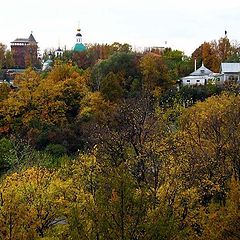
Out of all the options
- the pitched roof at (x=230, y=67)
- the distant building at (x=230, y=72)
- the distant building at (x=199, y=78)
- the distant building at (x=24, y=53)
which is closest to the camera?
the distant building at (x=199, y=78)

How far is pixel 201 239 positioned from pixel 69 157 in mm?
15946

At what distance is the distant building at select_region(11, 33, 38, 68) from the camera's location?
69125 mm

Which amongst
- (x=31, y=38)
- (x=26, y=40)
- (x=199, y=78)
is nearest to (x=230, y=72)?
(x=199, y=78)

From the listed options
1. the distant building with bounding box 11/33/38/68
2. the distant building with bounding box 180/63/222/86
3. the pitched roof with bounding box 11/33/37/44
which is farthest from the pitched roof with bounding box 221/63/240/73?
the pitched roof with bounding box 11/33/37/44

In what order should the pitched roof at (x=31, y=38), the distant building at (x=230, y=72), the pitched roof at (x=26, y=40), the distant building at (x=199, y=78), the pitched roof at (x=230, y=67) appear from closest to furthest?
the distant building at (x=199, y=78) → the distant building at (x=230, y=72) → the pitched roof at (x=230, y=67) → the pitched roof at (x=26, y=40) → the pitched roof at (x=31, y=38)

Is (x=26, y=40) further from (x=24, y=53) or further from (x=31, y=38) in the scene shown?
(x=24, y=53)

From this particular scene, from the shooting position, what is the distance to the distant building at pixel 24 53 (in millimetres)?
69125

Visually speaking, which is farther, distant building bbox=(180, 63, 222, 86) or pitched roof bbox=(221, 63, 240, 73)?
pitched roof bbox=(221, 63, 240, 73)

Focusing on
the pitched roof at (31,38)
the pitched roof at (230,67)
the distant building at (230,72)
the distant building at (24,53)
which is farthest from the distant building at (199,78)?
the pitched roof at (31,38)

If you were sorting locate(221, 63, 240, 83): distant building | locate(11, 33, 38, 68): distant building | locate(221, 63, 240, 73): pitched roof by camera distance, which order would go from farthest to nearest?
locate(11, 33, 38, 68): distant building, locate(221, 63, 240, 73): pitched roof, locate(221, 63, 240, 83): distant building

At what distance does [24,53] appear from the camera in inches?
2901

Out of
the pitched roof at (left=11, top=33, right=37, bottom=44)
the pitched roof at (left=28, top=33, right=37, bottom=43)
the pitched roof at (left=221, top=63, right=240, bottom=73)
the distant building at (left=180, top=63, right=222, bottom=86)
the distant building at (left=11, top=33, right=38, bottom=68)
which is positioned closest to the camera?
the distant building at (left=180, top=63, right=222, bottom=86)

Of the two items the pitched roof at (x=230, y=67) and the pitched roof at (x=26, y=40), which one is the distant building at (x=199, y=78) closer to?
the pitched roof at (x=230, y=67)

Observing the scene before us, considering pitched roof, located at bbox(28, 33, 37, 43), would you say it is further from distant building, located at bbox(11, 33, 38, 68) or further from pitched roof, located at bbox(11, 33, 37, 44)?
distant building, located at bbox(11, 33, 38, 68)
